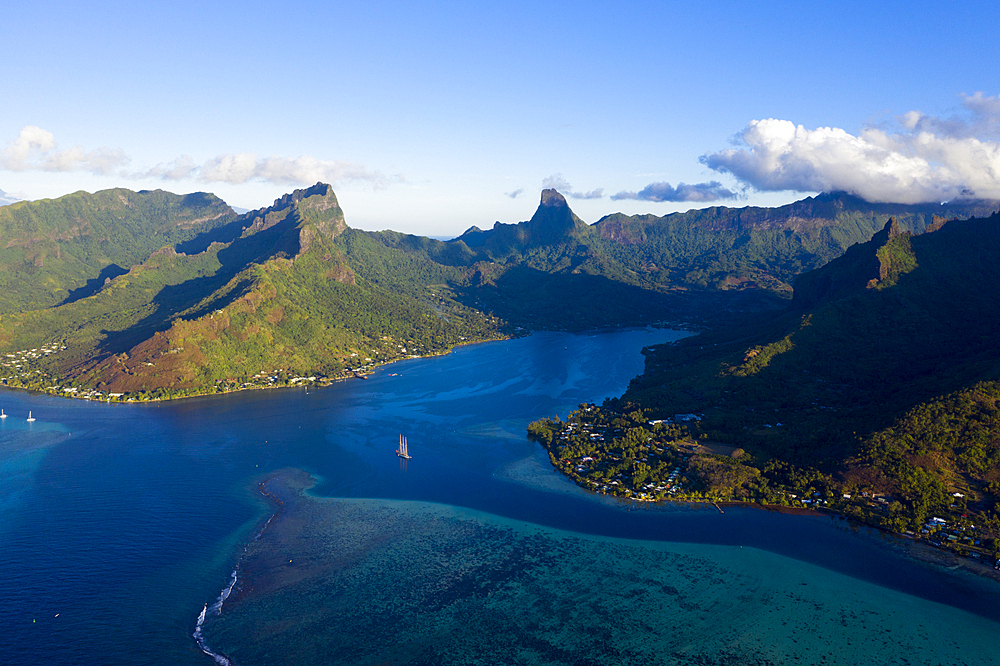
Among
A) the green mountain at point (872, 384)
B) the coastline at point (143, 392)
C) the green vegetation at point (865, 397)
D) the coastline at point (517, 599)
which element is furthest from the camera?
the coastline at point (143, 392)

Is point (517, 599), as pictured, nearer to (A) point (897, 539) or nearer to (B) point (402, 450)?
(A) point (897, 539)

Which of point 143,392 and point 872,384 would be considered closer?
point 872,384

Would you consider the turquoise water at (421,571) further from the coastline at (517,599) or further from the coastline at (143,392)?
the coastline at (143,392)

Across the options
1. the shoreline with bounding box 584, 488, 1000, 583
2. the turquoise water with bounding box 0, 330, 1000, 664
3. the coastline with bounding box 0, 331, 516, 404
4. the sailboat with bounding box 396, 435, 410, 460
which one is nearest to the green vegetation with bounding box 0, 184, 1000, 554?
the coastline with bounding box 0, 331, 516, 404

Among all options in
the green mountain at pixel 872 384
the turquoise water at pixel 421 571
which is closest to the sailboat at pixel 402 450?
the turquoise water at pixel 421 571

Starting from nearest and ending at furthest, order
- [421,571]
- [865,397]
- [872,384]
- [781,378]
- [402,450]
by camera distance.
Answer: [421,571], [402,450], [865,397], [872,384], [781,378]

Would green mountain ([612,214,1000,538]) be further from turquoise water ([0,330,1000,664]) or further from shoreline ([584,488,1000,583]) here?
turquoise water ([0,330,1000,664])

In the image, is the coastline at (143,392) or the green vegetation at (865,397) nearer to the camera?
the green vegetation at (865,397)

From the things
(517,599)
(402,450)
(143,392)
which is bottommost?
(517,599)

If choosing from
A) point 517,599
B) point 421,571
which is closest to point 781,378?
point 517,599

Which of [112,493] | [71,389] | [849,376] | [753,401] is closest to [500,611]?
[112,493]
